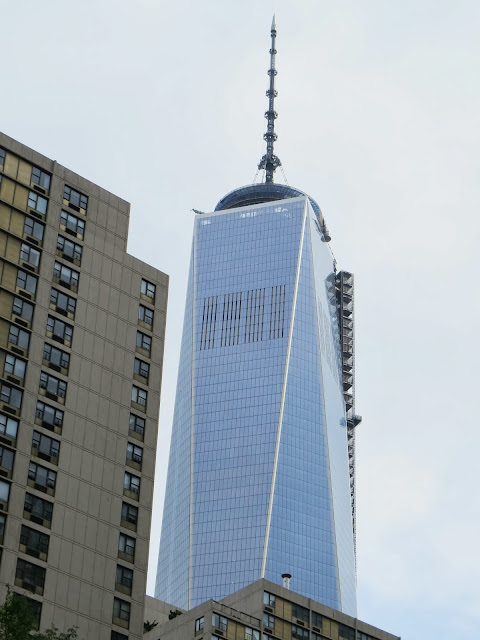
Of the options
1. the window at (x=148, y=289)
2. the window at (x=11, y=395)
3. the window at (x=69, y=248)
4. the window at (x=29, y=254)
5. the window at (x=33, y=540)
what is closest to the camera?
the window at (x=33, y=540)

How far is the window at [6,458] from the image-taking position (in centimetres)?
10175

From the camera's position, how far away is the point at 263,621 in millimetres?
151875

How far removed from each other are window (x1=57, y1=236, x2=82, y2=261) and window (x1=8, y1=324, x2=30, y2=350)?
9721 mm

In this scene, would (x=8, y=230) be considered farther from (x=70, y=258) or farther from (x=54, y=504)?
(x=54, y=504)

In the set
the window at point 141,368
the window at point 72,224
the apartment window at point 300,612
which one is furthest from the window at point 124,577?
the apartment window at point 300,612

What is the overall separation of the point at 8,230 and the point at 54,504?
74.5 feet

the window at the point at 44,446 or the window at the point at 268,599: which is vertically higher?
the window at the point at 268,599

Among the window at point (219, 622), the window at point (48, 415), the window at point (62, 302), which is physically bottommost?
the window at point (48, 415)

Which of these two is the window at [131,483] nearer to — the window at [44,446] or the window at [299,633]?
the window at [44,446]

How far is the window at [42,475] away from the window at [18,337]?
32.3 ft

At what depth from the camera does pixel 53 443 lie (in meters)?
106

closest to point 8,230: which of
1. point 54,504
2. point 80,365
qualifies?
point 80,365

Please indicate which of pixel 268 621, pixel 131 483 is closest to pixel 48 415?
pixel 131 483

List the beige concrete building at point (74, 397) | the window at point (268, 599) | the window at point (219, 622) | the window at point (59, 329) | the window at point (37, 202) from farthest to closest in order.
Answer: the window at point (268, 599) → the window at point (219, 622) → the window at point (37, 202) → the window at point (59, 329) → the beige concrete building at point (74, 397)
